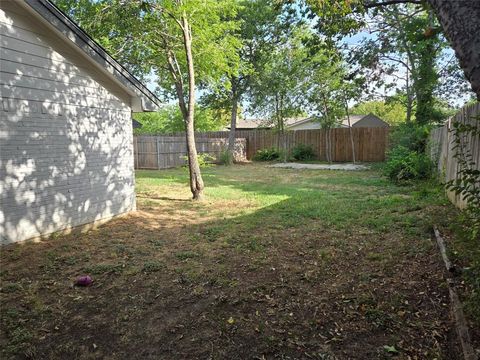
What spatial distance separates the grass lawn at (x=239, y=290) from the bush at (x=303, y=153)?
14407mm

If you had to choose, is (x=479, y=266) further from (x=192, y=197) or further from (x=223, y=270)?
(x=192, y=197)

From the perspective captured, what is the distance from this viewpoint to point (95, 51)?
5.83 m

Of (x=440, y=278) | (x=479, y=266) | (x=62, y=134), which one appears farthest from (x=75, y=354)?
(x=62, y=134)

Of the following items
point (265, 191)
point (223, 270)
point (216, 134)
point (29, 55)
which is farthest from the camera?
point (216, 134)

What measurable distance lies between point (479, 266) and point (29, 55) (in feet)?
20.0

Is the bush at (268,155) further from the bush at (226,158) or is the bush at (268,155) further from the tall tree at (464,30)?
the tall tree at (464,30)

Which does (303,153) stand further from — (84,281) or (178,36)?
(84,281)

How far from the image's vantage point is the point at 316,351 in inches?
96.7

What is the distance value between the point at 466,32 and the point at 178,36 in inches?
330

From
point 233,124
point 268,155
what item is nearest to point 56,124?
point 233,124

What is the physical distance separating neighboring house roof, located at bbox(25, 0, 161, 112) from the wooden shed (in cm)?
2

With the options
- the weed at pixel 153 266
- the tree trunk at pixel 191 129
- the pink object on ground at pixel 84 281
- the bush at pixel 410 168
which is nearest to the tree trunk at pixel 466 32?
the weed at pixel 153 266

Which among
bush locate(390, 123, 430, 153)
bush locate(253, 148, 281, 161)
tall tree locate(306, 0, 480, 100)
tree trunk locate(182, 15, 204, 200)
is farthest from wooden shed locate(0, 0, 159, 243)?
bush locate(253, 148, 281, 161)

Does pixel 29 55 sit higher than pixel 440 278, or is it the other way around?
pixel 29 55
